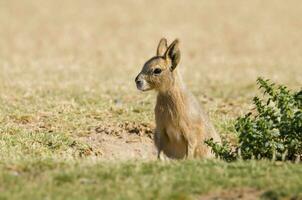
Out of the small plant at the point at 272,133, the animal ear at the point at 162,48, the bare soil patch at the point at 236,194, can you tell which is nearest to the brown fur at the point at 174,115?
the small plant at the point at 272,133

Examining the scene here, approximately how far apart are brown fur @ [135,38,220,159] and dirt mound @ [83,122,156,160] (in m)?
1.23

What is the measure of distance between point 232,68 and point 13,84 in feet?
28.4

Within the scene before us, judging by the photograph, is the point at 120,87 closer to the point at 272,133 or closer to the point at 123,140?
the point at 123,140

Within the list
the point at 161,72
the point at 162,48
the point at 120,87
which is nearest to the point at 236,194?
the point at 161,72

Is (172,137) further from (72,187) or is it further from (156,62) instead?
(72,187)

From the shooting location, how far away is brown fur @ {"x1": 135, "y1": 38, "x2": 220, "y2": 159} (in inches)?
398

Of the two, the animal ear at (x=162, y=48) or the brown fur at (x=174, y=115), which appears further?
the animal ear at (x=162, y=48)

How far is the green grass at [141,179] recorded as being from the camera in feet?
23.7

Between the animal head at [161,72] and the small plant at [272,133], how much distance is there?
1.26 metres

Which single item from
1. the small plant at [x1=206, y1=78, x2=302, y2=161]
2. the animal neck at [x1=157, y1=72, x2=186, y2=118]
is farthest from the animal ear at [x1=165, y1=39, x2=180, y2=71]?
the small plant at [x1=206, y1=78, x2=302, y2=161]

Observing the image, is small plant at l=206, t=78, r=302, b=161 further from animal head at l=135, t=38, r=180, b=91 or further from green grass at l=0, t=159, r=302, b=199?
animal head at l=135, t=38, r=180, b=91

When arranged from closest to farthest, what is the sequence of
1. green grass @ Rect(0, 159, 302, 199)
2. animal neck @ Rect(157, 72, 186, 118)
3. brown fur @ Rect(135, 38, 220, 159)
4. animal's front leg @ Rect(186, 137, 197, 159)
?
green grass @ Rect(0, 159, 302, 199)
animal's front leg @ Rect(186, 137, 197, 159)
brown fur @ Rect(135, 38, 220, 159)
animal neck @ Rect(157, 72, 186, 118)

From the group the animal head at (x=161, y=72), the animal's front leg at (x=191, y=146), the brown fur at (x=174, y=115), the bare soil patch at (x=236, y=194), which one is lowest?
the bare soil patch at (x=236, y=194)

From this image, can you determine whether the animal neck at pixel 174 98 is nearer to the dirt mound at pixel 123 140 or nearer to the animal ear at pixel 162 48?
the animal ear at pixel 162 48
